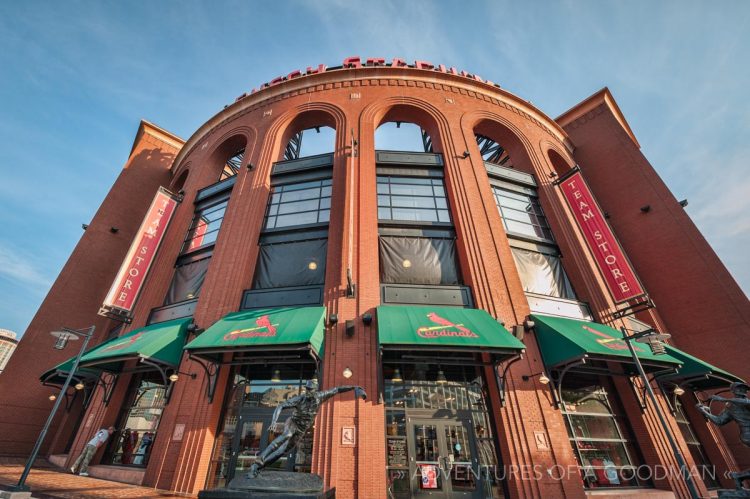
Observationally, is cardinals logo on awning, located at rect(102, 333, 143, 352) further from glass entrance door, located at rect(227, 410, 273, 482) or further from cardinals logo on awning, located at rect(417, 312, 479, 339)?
cardinals logo on awning, located at rect(417, 312, 479, 339)

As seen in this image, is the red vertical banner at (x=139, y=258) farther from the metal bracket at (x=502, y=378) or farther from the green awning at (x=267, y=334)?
the metal bracket at (x=502, y=378)

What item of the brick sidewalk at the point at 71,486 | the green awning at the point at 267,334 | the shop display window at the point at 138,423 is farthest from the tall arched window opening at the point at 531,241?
the shop display window at the point at 138,423

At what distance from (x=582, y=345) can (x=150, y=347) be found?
44.1 ft

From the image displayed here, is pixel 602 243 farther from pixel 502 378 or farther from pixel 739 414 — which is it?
pixel 502 378

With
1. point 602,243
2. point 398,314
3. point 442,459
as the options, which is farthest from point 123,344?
point 602,243

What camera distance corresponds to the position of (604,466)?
32.3ft

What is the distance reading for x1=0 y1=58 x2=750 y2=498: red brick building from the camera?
29.9ft

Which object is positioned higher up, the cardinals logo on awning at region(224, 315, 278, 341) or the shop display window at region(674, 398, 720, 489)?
the cardinals logo on awning at region(224, 315, 278, 341)

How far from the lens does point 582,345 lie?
30.6 feet

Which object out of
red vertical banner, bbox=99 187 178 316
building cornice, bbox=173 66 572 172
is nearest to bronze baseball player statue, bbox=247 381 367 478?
red vertical banner, bbox=99 187 178 316

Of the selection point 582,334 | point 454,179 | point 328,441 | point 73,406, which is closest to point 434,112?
point 454,179

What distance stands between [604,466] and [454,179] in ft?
38.2

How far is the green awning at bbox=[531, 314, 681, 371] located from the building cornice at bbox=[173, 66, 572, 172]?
1360cm

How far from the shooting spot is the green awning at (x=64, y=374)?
1222cm
